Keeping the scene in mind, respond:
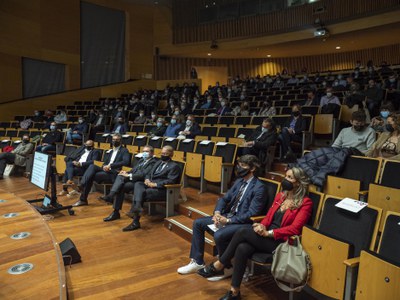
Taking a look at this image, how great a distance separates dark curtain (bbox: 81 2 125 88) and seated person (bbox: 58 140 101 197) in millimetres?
7568

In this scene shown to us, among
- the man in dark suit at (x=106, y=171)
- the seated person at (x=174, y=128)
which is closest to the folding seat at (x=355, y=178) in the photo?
the man in dark suit at (x=106, y=171)

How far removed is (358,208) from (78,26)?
11737 millimetres

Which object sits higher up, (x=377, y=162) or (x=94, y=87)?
(x=94, y=87)

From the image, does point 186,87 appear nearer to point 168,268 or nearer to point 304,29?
point 304,29

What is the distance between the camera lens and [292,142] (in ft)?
14.8

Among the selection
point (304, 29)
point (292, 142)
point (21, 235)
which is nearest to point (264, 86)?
point (304, 29)

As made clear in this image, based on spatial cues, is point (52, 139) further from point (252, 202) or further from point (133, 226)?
point (252, 202)

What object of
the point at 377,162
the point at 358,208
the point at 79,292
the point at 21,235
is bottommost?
the point at 79,292

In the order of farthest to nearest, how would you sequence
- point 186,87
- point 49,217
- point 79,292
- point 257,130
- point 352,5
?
1. point 186,87
2. point 352,5
3. point 257,130
4. point 49,217
5. point 79,292

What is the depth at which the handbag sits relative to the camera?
5.81 ft

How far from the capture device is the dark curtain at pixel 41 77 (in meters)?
10.3

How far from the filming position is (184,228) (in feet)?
10.1

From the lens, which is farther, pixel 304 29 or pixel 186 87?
pixel 186 87

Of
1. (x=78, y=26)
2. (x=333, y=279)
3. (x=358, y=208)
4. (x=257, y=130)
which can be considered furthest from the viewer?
(x=78, y=26)
